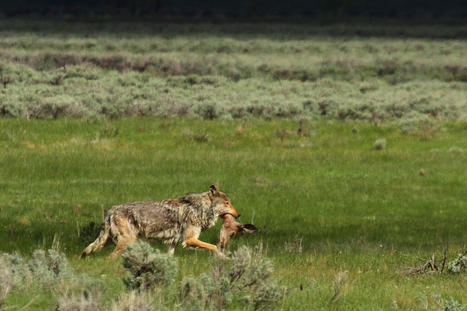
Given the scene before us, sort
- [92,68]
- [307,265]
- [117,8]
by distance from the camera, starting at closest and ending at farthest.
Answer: [307,265] < [92,68] < [117,8]

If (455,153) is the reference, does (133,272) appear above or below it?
above

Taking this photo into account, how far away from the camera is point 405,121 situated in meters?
30.7

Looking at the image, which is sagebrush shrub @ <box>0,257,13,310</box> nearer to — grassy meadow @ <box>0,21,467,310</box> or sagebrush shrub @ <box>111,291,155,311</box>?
grassy meadow @ <box>0,21,467,310</box>

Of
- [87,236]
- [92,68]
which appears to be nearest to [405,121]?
[87,236]

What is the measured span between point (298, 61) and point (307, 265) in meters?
48.2

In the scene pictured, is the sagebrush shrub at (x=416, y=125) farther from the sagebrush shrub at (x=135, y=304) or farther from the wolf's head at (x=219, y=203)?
the sagebrush shrub at (x=135, y=304)

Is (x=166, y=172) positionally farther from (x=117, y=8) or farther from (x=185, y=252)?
(x=117, y=8)

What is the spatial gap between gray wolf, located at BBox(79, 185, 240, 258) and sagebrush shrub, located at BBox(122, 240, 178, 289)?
349 cm

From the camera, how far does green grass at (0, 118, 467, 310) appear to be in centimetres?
1017

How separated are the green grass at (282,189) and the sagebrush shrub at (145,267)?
27 centimetres

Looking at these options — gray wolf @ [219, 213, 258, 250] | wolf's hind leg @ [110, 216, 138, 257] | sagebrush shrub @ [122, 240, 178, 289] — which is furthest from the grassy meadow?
wolf's hind leg @ [110, 216, 138, 257]

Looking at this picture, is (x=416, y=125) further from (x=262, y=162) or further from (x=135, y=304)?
(x=135, y=304)

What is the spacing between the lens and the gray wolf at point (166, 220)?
1147 cm

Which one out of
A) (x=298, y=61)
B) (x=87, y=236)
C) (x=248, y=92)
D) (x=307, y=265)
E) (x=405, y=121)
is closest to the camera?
(x=307, y=265)
